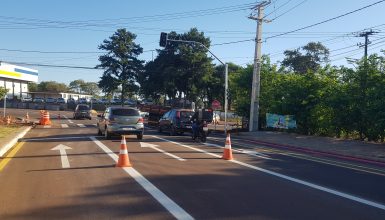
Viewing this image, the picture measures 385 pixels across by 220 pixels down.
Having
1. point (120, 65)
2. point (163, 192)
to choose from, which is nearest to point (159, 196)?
point (163, 192)

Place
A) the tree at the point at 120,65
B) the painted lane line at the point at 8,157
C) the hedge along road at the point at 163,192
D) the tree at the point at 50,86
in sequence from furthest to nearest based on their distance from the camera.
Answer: the tree at the point at 50,86 → the tree at the point at 120,65 → the painted lane line at the point at 8,157 → the hedge along road at the point at 163,192

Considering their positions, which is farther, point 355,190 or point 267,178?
point 267,178

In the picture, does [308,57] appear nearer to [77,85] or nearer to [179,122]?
[179,122]

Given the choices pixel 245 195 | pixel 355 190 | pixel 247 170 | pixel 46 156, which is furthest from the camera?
pixel 46 156

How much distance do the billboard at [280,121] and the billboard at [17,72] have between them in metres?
63.0

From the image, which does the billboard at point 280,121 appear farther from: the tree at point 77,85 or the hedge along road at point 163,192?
the tree at point 77,85

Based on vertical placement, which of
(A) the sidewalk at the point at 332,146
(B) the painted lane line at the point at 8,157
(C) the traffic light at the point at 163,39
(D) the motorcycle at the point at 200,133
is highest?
(C) the traffic light at the point at 163,39

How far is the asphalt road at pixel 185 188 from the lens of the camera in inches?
291

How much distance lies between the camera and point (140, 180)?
404 inches

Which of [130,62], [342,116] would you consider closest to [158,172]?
[342,116]

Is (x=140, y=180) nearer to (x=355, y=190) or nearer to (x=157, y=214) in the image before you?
(x=157, y=214)

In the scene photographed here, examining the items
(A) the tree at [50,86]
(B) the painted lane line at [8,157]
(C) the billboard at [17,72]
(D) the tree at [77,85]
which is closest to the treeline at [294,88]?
(B) the painted lane line at [8,157]

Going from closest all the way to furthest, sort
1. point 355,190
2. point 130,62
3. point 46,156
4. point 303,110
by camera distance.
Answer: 1. point 355,190
2. point 46,156
3. point 303,110
4. point 130,62

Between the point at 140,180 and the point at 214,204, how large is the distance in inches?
110
